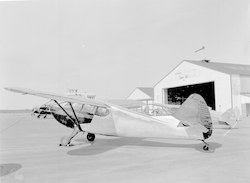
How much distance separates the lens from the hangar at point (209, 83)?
2662cm

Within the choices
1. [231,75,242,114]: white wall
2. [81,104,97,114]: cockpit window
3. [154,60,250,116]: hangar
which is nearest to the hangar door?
[154,60,250,116]: hangar

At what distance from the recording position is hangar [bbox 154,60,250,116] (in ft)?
87.3

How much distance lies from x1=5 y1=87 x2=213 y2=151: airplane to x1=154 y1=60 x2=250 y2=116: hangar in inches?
857

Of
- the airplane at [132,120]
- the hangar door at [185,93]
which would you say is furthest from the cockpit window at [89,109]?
the hangar door at [185,93]

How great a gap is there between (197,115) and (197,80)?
25.5 meters

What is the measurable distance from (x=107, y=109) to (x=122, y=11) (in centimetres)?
392

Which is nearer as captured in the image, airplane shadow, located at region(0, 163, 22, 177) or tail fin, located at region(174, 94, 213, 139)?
airplane shadow, located at region(0, 163, 22, 177)

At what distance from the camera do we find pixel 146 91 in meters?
46.8

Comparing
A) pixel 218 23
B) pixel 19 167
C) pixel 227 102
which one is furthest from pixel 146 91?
pixel 19 167

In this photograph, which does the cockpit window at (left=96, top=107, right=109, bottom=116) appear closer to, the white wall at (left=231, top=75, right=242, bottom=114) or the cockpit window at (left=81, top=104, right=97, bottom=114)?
the cockpit window at (left=81, top=104, right=97, bottom=114)

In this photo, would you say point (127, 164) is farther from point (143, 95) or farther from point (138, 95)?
point (138, 95)

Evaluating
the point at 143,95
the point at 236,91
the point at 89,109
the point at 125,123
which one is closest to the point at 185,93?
the point at 143,95

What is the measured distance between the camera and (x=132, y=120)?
7434 millimetres

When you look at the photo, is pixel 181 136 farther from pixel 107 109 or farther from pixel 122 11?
pixel 122 11
